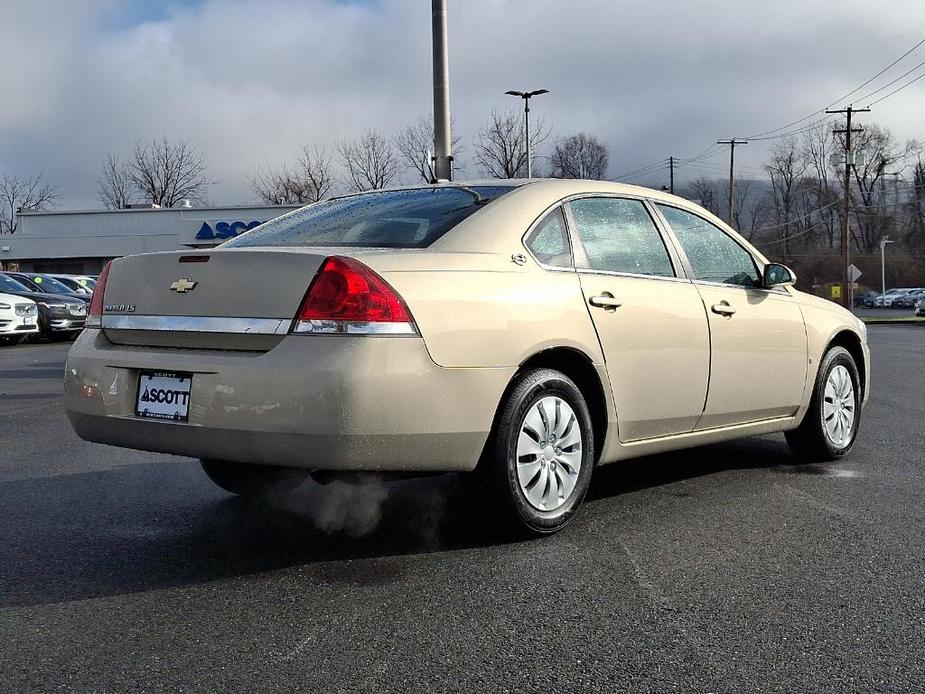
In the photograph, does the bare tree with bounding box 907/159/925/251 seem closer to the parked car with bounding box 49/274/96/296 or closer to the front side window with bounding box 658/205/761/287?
the parked car with bounding box 49/274/96/296

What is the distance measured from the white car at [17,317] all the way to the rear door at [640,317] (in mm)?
17847

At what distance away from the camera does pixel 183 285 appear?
13.4 ft

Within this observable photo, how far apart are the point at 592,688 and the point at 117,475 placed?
383 cm

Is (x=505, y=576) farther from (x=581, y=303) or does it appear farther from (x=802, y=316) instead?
(x=802, y=316)

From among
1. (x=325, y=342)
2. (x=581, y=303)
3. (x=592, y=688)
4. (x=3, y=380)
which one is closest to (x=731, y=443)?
(x=581, y=303)

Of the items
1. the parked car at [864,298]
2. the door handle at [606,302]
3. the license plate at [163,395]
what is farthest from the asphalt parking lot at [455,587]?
the parked car at [864,298]

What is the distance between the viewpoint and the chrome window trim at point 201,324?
3.79 meters

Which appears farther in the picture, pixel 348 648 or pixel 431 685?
pixel 348 648

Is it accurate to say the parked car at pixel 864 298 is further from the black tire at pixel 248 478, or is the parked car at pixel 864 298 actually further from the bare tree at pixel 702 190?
the black tire at pixel 248 478

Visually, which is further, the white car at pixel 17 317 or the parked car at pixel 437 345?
the white car at pixel 17 317

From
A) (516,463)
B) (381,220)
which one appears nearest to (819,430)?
(516,463)

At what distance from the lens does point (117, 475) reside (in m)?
5.75

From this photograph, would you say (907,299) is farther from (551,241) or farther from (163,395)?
(163,395)

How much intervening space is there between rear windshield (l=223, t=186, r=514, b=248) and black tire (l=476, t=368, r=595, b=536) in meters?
0.73
